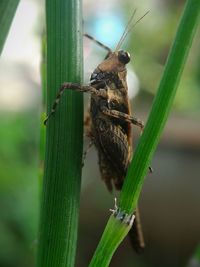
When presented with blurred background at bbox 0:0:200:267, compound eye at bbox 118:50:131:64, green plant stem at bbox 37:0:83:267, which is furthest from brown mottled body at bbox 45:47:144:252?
green plant stem at bbox 37:0:83:267

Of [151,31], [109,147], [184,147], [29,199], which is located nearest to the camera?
[109,147]

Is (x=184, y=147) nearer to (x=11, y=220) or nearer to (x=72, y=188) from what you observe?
(x=11, y=220)

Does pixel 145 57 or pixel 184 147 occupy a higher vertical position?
pixel 145 57

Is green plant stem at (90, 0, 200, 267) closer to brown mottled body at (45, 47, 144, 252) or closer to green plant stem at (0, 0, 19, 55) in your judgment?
green plant stem at (0, 0, 19, 55)

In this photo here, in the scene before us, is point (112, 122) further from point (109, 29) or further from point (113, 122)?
point (109, 29)

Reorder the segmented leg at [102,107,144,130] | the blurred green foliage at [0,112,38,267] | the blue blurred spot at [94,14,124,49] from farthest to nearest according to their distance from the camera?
1. the blue blurred spot at [94,14,124,49]
2. the blurred green foliage at [0,112,38,267]
3. the segmented leg at [102,107,144,130]

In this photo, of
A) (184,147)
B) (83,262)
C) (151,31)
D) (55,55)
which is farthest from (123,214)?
(151,31)

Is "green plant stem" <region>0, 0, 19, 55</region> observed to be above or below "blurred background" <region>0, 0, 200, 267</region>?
above
